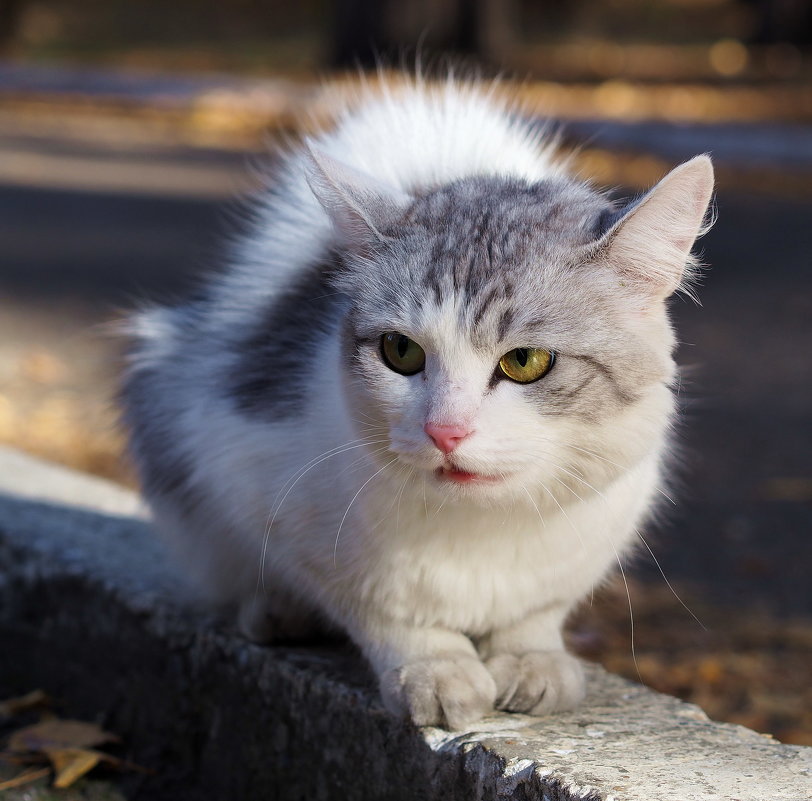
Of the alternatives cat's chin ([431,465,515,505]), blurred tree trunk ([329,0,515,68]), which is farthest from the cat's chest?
blurred tree trunk ([329,0,515,68])

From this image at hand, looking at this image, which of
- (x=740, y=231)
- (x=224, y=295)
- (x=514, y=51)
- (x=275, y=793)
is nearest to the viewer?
(x=275, y=793)

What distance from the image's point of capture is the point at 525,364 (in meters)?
1.97

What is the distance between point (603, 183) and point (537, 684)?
197 centimetres

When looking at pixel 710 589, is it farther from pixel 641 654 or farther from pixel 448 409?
pixel 448 409

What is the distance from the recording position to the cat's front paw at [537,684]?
87.3 inches

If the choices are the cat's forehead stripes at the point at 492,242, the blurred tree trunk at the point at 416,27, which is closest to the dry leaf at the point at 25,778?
the cat's forehead stripes at the point at 492,242

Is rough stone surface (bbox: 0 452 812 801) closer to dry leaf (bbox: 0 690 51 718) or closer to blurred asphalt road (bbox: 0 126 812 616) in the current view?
dry leaf (bbox: 0 690 51 718)

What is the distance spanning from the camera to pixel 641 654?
348cm

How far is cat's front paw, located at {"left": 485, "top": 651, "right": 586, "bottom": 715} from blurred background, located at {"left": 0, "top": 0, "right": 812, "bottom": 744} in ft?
1.84

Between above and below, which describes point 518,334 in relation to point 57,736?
above

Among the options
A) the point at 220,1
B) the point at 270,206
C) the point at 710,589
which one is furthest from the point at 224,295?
the point at 220,1

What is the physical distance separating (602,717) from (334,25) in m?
15.5

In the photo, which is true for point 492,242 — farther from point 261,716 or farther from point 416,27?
point 416,27

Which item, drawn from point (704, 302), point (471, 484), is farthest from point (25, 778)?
point (704, 302)
